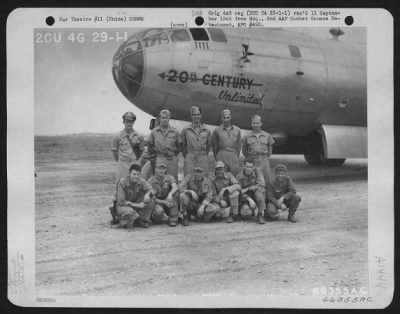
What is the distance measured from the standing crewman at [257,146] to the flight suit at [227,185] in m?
0.74

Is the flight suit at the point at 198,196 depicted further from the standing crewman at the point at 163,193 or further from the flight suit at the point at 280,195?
the flight suit at the point at 280,195

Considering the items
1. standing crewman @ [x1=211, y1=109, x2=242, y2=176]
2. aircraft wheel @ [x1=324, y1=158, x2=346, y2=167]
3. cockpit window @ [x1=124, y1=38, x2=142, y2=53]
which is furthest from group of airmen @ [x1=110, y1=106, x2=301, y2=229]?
aircraft wheel @ [x1=324, y1=158, x2=346, y2=167]

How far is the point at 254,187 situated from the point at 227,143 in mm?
947

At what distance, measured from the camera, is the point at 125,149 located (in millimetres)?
8359

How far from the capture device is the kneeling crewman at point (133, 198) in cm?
775

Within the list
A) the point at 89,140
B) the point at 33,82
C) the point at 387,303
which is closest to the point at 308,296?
the point at 387,303

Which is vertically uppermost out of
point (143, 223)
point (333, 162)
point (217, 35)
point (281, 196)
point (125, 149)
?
point (217, 35)

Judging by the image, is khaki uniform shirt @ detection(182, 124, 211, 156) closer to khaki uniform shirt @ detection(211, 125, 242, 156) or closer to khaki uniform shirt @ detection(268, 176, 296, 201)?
khaki uniform shirt @ detection(211, 125, 242, 156)

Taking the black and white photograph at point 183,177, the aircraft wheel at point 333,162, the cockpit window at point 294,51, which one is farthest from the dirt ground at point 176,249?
the aircraft wheel at point 333,162

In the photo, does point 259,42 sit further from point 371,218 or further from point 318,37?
point 371,218

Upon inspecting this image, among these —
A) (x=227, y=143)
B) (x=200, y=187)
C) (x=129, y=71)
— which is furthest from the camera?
(x=129, y=71)

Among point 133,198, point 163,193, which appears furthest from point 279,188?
point 133,198

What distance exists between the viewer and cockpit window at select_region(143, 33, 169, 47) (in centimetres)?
827

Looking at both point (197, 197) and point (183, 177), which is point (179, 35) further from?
point (197, 197)
